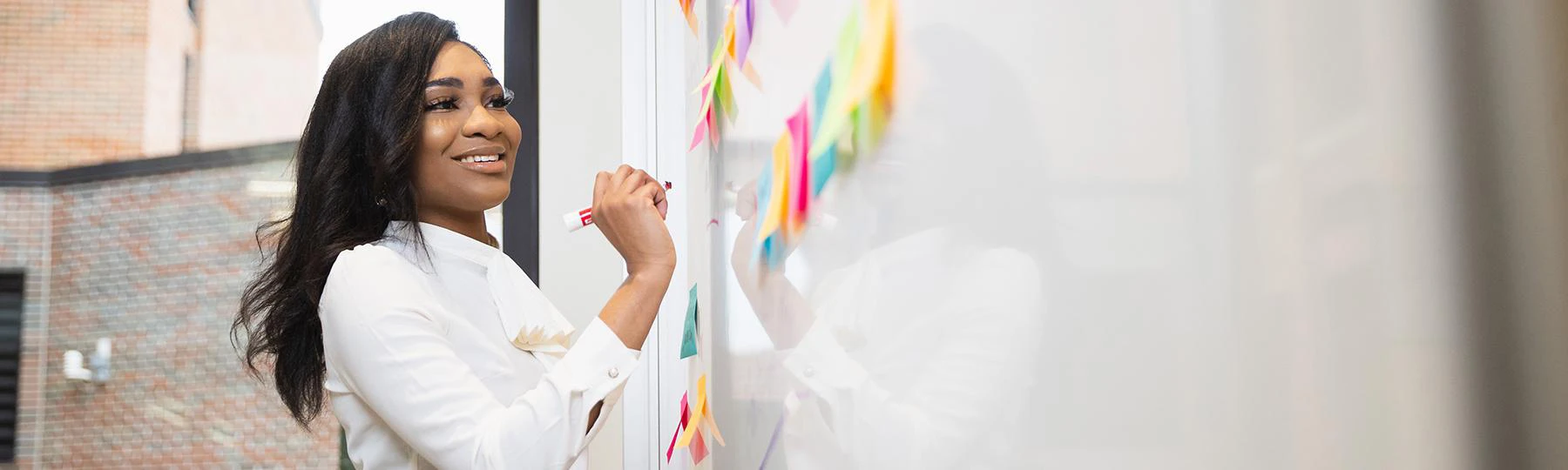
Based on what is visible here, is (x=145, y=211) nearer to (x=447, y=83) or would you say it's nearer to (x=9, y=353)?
(x=9, y=353)

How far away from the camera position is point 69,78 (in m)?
1.86

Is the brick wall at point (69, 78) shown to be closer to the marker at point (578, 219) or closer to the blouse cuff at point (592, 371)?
the marker at point (578, 219)

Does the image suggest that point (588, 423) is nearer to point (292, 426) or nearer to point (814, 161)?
point (814, 161)

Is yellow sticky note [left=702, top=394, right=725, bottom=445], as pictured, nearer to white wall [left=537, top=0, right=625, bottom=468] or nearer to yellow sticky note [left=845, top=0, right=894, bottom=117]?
yellow sticky note [left=845, top=0, right=894, bottom=117]

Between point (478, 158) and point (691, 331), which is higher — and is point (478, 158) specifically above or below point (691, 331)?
above

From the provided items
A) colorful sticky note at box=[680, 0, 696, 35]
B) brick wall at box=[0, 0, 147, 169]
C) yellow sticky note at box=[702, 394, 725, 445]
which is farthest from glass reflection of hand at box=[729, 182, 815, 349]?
brick wall at box=[0, 0, 147, 169]

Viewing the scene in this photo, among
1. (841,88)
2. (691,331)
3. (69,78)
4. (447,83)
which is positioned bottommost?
(691,331)

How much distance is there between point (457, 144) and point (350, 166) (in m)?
0.10

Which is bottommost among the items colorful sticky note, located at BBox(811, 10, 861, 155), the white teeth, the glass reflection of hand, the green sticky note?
the green sticky note

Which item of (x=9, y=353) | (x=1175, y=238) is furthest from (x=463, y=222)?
(x=9, y=353)

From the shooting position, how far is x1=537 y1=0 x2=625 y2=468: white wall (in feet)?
4.94

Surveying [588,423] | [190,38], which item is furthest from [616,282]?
[190,38]

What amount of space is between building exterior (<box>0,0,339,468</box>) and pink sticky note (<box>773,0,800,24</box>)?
5.23 ft

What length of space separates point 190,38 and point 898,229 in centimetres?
196
